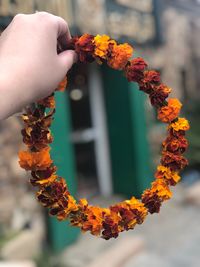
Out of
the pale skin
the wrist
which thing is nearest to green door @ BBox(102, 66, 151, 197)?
the pale skin

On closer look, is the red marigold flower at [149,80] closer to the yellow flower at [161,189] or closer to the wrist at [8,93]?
the yellow flower at [161,189]

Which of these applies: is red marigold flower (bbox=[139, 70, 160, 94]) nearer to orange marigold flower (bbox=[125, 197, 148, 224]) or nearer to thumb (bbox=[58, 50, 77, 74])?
thumb (bbox=[58, 50, 77, 74])

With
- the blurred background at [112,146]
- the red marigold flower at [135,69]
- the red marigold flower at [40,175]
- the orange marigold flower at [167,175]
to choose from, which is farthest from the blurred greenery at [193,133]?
the red marigold flower at [40,175]

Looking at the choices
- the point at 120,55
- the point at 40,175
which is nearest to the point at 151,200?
the point at 40,175

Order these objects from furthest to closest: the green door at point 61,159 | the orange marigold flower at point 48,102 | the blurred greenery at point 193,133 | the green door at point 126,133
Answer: the blurred greenery at point 193,133 < the green door at point 126,133 < the green door at point 61,159 < the orange marigold flower at point 48,102

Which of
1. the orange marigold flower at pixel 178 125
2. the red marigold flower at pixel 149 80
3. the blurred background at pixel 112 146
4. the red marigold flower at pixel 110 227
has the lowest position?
the blurred background at pixel 112 146
